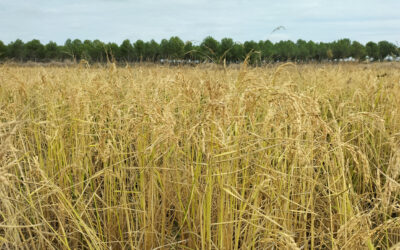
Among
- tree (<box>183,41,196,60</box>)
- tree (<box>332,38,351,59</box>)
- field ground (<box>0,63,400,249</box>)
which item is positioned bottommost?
field ground (<box>0,63,400,249</box>)

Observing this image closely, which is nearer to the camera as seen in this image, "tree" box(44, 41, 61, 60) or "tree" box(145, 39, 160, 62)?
"tree" box(145, 39, 160, 62)

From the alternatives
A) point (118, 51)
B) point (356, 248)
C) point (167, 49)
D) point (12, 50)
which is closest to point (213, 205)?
point (356, 248)

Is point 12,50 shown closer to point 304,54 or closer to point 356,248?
point 304,54

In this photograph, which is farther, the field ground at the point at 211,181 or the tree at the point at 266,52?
the tree at the point at 266,52

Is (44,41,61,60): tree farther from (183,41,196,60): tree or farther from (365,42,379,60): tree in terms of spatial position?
(365,42,379,60): tree

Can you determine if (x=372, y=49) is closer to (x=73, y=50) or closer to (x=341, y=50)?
(x=341, y=50)

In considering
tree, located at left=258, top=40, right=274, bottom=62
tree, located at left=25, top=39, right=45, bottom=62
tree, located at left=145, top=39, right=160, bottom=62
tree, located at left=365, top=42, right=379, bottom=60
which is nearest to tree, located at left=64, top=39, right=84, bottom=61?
tree, located at left=258, top=40, right=274, bottom=62

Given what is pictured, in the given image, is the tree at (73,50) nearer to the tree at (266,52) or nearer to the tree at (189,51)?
the tree at (189,51)

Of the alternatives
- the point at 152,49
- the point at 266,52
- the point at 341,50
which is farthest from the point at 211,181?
the point at 341,50

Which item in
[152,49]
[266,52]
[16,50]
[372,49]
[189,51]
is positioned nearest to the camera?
[189,51]

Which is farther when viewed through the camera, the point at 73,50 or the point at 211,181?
the point at 73,50

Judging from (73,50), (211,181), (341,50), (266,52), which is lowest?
(211,181)

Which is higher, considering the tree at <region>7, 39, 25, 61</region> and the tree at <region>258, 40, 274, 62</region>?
the tree at <region>7, 39, 25, 61</region>


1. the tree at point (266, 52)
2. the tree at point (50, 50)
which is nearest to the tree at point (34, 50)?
the tree at point (50, 50)
